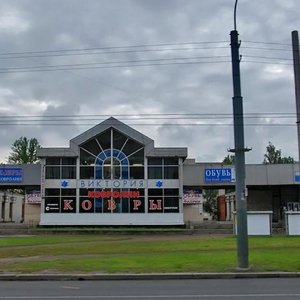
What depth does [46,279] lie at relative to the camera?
52.5 feet

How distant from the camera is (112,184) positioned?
51000 millimetres

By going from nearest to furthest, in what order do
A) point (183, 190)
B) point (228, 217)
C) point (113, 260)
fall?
point (113, 260) → point (183, 190) → point (228, 217)

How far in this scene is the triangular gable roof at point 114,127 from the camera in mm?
51750

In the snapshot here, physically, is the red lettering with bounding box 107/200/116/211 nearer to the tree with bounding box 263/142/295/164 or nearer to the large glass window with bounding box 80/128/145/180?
the large glass window with bounding box 80/128/145/180

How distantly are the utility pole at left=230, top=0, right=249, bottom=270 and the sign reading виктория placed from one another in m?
34.0

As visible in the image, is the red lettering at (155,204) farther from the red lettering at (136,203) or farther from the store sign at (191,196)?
the store sign at (191,196)

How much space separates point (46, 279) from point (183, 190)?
36.9 meters

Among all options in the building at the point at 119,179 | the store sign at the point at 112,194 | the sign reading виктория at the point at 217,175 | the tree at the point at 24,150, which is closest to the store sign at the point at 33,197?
the building at the point at 119,179

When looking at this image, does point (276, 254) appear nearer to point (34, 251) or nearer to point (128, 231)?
point (34, 251)
